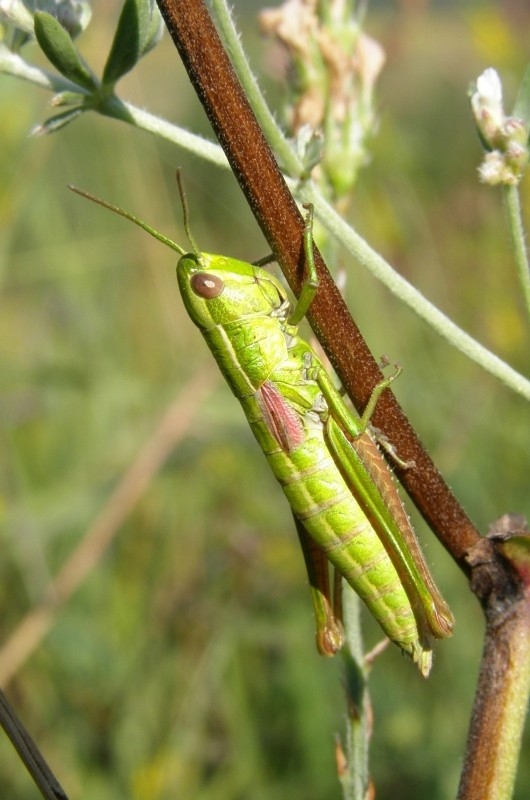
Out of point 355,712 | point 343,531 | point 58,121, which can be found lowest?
point 355,712

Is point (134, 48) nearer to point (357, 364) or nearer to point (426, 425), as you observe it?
point (357, 364)

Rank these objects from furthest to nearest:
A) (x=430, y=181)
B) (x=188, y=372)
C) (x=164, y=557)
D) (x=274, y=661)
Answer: (x=430, y=181), (x=188, y=372), (x=164, y=557), (x=274, y=661)

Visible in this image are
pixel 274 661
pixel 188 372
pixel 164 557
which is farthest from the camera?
pixel 188 372

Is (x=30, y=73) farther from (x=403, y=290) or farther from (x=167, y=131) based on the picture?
(x=403, y=290)

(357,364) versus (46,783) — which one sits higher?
(357,364)

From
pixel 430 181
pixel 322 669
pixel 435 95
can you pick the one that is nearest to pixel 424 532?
pixel 322 669

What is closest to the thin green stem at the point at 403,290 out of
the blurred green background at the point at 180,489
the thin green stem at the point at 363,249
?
the thin green stem at the point at 363,249

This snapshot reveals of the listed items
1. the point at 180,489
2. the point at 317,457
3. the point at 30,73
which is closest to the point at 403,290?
the point at 317,457
